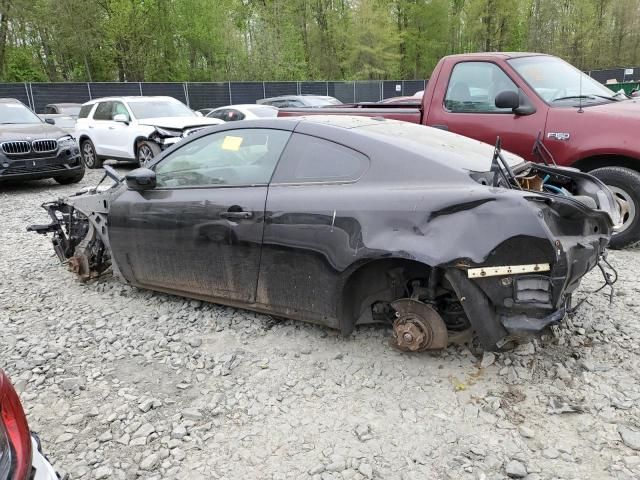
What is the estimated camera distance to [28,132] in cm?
965

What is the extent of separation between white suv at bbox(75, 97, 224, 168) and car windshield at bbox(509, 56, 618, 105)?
6.65m

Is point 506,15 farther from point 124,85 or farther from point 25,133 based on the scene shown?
point 25,133

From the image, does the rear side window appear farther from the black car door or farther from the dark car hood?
the black car door

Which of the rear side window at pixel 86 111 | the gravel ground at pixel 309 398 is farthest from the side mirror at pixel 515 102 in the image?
the rear side window at pixel 86 111

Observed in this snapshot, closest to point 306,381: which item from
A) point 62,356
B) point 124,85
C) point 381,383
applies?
point 381,383

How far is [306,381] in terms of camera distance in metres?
3.18

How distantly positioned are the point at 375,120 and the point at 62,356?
278 cm

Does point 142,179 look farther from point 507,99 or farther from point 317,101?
point 317,101

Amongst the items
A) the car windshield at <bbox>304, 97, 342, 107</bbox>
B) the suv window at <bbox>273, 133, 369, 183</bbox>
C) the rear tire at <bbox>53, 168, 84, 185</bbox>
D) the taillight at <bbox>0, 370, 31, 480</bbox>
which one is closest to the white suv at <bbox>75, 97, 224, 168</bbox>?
the rear tire at <bbox>53, 168, 84, 185</bbox>

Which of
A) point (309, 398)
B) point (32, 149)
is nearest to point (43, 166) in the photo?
point (32, 149)

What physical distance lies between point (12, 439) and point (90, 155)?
40.7 ft

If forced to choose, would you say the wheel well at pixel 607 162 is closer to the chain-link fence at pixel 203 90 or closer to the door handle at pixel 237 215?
the door handle at pixel 237 215

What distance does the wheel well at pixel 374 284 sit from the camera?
123 inches

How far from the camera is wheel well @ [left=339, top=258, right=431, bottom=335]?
3.13 metres
